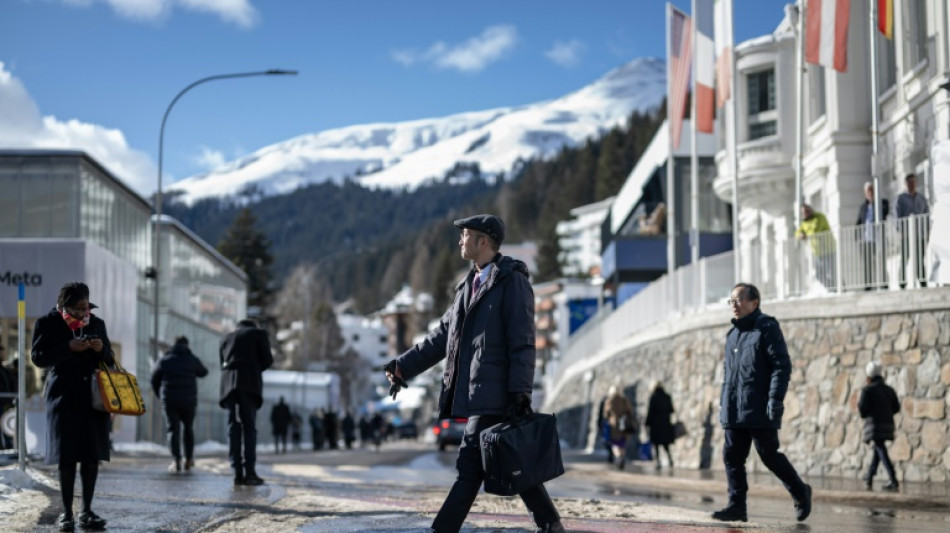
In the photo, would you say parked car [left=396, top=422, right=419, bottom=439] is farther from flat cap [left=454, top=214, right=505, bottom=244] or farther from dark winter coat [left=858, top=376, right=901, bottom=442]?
flat cap [left=454, top=214, right=505, bottom=244]

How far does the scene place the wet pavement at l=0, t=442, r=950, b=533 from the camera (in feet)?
31.0

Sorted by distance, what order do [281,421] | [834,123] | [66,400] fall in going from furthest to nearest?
[281,421] < [834,123] < [66,400]

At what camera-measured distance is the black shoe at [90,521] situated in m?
9.31

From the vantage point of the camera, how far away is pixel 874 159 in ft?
71.6

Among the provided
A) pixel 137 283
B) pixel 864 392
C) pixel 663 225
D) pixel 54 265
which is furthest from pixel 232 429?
pixel 663 225

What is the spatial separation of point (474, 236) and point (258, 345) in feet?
24.8

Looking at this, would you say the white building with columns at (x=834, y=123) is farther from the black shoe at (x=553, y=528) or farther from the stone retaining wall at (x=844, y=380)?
the black shoe at (x=553, y=528)

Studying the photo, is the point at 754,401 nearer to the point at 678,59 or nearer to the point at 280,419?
the point at 678,59

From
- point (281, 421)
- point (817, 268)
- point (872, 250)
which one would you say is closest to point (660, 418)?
point (817, 268)

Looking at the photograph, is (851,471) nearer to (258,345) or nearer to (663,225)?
(258,345)

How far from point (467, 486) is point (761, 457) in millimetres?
3567

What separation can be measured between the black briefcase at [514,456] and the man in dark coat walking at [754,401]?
10.7 ft

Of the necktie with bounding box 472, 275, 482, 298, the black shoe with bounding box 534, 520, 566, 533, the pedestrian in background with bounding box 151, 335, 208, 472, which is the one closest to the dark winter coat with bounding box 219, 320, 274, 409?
the pedestrian in background with bounding box 151, 335, 208, 472

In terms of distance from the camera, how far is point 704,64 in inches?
1169
